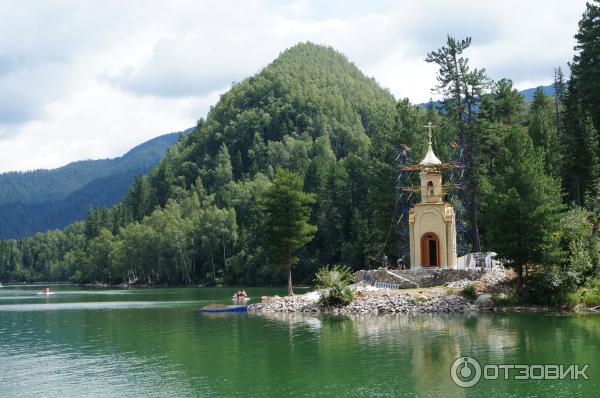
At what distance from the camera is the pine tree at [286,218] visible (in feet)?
234

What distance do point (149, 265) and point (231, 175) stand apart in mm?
37877

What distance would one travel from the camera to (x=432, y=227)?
203 ft

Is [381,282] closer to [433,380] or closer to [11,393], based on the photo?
[433,380]

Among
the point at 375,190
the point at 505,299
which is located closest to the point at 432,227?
the point at 505,299

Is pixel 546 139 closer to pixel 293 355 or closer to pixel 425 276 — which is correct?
pixel 425 276

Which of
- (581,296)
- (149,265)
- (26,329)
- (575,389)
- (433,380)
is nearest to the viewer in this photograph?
(575,389)

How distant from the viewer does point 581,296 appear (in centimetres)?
5116

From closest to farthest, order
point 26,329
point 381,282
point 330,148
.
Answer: point 26,329, point 381,282, point 330,148

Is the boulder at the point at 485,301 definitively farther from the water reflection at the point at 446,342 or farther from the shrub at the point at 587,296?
the shrub at the point at 587,296

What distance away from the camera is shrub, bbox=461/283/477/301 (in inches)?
2141

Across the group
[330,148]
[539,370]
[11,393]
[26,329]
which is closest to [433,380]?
[539,370]

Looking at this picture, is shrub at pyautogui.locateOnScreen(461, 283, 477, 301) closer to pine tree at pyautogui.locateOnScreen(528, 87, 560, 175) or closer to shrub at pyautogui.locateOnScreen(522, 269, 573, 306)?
shrub at pyautogui.locateOnScreen(522, 269, 573, 306)

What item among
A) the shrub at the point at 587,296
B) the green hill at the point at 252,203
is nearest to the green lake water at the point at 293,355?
the shrub at the point at 587,296

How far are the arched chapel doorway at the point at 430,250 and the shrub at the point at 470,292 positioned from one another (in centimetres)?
709
